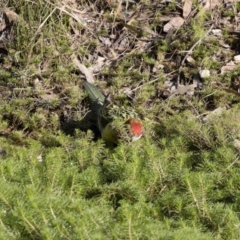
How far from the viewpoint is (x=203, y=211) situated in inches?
138

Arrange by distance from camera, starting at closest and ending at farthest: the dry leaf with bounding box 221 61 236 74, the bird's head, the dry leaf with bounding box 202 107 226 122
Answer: the bird's head, the dry leaf with bounding box 202 107 226 122, the dry leaf with bounding box 221 61 236 74

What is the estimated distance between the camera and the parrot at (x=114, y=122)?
15.0ft

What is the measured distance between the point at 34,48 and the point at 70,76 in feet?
1.71

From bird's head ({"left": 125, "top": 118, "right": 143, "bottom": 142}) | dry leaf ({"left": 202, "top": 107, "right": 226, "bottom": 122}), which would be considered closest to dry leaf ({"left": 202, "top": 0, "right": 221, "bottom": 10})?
dry leaf ({"left": 202, "top": 107, "right": 226, "bottom": 122})

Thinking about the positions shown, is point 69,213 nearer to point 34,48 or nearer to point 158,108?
point 158,108

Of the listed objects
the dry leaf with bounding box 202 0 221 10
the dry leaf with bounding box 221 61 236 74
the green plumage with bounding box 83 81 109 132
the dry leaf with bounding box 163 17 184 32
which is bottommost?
the dry leaf with bounding box 221 61 236 74

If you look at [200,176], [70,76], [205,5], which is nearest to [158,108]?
[70,76]

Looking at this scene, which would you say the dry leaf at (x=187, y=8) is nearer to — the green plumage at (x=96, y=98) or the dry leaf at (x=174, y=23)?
the dry leaf at (x=174, y=23)

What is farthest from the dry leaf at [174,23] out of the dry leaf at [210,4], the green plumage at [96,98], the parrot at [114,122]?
the parrot at [114,122]

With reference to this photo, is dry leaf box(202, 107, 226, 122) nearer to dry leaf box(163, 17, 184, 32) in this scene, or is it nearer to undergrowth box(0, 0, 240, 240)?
undergrowth box(0, 0, 240, 240)

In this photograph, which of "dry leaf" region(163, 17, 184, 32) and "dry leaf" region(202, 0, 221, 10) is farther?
"dry leaf" region(202, 0, 221, 10)

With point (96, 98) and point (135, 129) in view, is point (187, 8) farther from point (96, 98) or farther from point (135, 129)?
→ point (135, 129)

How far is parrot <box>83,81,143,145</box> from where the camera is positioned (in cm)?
456

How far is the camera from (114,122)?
464 centimetres
